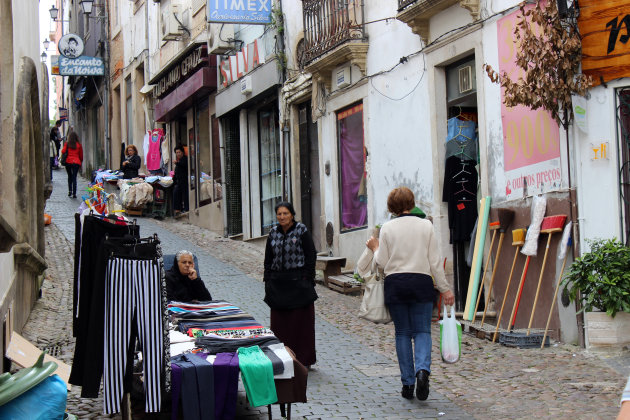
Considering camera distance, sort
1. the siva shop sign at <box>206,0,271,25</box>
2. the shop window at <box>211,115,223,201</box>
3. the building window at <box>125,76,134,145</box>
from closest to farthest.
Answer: the siva shop sign at <box>206,0,271,25</box>, the shop window at <box>211,115,223,201</box>, the building window at <box>125,76,134,145</box>

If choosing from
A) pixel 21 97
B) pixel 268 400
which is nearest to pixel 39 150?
pixel 21 97

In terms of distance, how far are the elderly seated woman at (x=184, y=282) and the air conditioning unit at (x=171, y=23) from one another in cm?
1681

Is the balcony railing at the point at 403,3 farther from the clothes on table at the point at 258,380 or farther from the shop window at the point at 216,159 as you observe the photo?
the shop window at the point at 216,159

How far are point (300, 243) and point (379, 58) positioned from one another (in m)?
6.65

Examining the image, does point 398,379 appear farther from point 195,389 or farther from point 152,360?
point 152,360

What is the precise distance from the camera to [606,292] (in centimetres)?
927

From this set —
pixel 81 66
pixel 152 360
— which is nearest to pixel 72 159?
pixel 81 66

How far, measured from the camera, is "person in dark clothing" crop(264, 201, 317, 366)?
891 cm

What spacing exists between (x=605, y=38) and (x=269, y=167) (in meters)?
11.9

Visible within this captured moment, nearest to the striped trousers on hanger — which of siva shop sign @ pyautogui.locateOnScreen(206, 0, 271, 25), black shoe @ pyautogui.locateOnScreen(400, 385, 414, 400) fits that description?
black shoe @ pyautogui.locateOnScreen(400, 385, 414, 400)

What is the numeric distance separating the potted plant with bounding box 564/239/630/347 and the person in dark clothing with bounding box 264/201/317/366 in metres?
A: 2.66

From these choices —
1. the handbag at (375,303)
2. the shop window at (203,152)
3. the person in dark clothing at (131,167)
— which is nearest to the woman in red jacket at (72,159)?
the person in dark clothing at (131,167)

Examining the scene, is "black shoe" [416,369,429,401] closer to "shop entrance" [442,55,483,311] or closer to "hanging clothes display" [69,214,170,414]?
"hanging clothes display" [69,214,170,414]

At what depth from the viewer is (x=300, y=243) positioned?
29.7 feet
